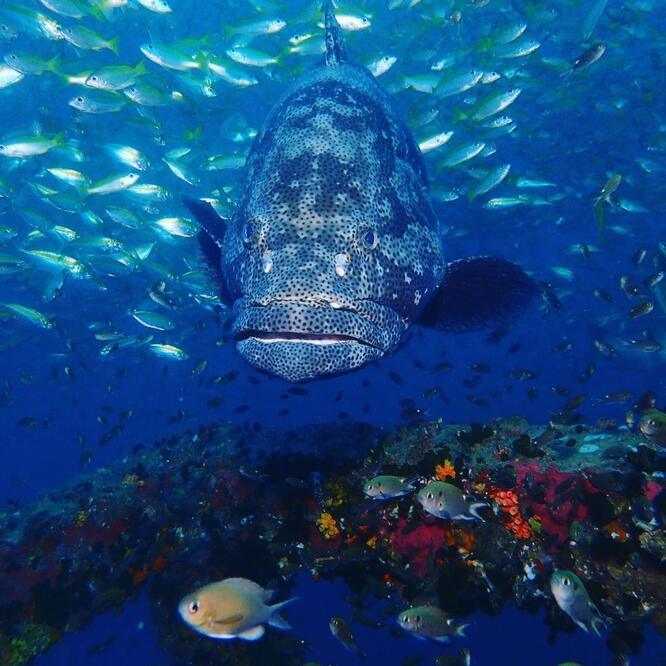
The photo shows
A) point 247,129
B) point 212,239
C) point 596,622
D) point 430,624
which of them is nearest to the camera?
point 596,622

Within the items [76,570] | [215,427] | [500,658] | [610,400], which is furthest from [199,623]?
[500,658]

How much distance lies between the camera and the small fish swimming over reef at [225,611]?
3.44 meters

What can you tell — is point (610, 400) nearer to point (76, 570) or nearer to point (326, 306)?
point (326, 306)

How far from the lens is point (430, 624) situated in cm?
414

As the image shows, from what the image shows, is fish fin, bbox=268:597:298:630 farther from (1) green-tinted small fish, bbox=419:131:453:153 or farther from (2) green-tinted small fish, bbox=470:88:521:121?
(2) green-tinted small fish, bbox=470:88:521:121

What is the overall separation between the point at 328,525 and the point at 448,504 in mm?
1608

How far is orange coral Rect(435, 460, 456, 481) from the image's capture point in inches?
191

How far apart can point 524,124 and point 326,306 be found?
1617 centimetres

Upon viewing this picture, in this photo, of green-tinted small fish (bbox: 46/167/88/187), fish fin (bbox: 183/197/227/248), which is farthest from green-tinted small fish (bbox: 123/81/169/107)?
fish fin (bbox: 183/197/227/248)

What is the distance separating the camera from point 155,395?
5294 centimetres

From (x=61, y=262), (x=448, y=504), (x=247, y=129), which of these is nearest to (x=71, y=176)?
(x=61, y=262)

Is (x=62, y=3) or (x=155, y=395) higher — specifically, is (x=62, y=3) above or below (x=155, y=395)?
above

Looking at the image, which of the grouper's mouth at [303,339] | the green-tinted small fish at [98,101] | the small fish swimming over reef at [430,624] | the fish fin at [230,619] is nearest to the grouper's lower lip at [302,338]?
the grouper's mouth at [303,339]

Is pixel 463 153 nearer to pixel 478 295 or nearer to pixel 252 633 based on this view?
pixel 478 295
